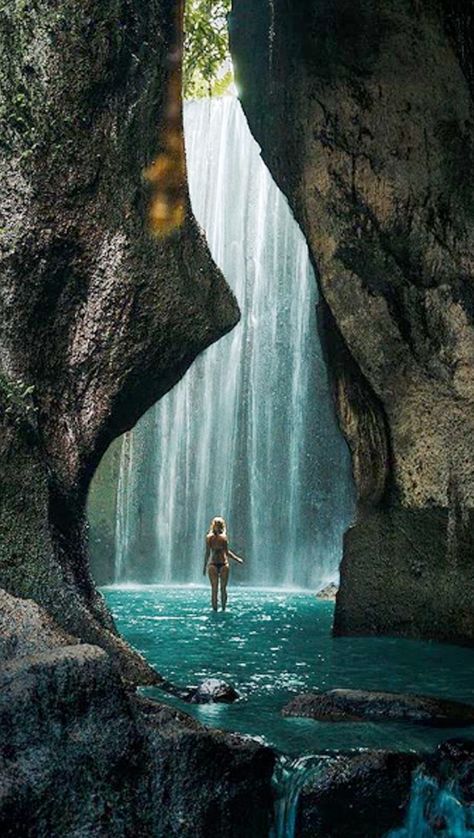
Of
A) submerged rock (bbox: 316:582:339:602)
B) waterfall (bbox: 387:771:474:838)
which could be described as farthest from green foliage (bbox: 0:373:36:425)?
submerged rock (bbox: 316:582:339:602)

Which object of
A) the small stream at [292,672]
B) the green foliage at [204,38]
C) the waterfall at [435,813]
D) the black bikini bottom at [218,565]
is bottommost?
the waterfall at [435,813]

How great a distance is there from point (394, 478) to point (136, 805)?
750 centimetres

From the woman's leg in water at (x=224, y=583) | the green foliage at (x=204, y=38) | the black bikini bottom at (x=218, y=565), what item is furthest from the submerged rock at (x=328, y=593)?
the green foliage at (x=204, y=38)

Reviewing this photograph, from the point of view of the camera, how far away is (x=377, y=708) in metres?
6.22

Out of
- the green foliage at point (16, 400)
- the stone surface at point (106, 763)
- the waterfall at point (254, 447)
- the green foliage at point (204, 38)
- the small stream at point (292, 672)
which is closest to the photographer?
the stone surface at point (106, 763)

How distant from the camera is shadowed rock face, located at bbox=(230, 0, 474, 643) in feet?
34.3

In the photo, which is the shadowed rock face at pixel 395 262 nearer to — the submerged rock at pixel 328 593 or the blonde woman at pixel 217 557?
the blonde woman at pixel 217 557

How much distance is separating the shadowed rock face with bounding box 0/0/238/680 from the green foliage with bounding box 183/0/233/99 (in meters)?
5.86

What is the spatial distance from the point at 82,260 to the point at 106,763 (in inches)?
200

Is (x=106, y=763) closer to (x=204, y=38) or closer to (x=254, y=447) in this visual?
(x=204, y=38)

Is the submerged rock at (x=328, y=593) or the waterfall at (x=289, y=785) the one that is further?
the submerged rock at (x=328, y=593)

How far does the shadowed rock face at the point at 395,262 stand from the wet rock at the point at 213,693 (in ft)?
14.6

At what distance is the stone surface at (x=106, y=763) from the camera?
12.9ft

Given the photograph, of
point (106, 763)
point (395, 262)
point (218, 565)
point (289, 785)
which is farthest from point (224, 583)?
point (106, 763)
